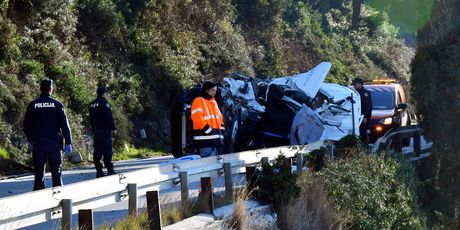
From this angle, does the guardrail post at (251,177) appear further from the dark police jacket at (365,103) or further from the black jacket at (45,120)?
the dark police jacket at (365,103)

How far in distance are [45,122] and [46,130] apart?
11 cm

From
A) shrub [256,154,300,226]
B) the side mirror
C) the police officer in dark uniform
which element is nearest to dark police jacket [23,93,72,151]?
the police officer in dark uniform

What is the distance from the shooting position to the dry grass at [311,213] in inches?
435

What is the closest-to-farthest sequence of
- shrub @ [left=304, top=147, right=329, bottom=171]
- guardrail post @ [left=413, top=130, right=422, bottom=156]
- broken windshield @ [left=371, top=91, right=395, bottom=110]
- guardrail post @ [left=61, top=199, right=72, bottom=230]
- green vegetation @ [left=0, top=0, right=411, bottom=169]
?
1. guardrail post @ [left=61, top=199, right=72, bottom=230]
2. shrub @ [left=304, top=147, right=329, bottom=171]
3. guardrail post @ [left=413, top=130, right=422, bottom=156]
4. green vegetation @ [left=0, top=0, right=411, bottom=169]
5. broken windshield @ [left=371, top=91, right=395, bottom=110]

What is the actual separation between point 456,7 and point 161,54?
1294 cm

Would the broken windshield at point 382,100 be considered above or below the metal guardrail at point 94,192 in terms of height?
above

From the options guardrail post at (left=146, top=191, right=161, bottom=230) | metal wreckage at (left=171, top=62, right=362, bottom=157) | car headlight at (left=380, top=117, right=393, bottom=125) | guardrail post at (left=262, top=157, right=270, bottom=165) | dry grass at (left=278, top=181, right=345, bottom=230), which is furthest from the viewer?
car headlight at (left=380, top=117, right=393, bottom=125)

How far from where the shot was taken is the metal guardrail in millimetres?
7145

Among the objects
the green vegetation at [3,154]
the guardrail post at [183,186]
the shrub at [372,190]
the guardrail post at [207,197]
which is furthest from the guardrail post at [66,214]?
the green vegetation at [3,154]

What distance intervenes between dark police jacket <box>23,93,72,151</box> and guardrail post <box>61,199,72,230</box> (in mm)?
3808

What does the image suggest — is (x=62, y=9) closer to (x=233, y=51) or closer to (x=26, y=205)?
(x=233, y=51)

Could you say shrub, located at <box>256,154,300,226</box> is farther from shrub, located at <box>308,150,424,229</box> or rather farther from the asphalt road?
shrub, located at <box>308,150,424,229</box>

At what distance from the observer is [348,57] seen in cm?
4847

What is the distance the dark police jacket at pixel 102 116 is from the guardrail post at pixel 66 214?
7.28 m
